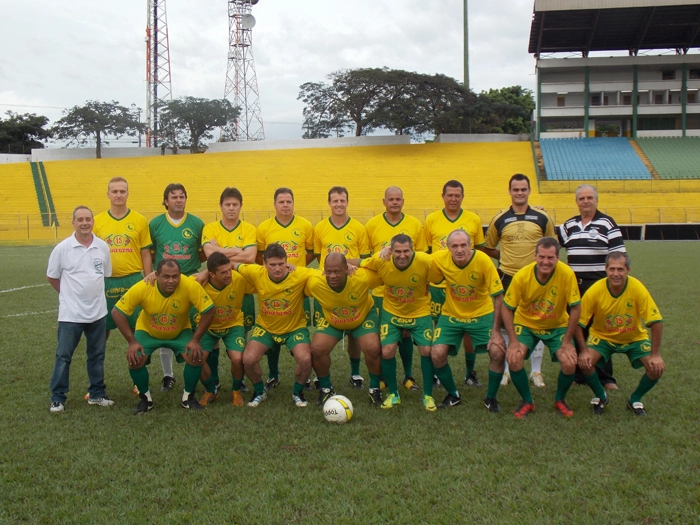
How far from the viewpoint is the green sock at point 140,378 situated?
502 centimetres

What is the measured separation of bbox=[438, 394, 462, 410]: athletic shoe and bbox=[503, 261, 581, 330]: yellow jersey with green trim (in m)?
0.87

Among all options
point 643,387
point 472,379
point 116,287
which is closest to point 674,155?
point 472,379

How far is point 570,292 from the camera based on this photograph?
15.9 ft

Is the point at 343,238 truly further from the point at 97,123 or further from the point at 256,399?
the point at 97,123

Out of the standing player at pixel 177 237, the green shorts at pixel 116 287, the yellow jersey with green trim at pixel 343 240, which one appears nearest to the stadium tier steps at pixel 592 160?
the yellow jersey with green trim at pixel 343 240

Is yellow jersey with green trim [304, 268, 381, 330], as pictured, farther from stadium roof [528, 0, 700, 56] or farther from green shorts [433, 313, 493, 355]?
stadium roof [528, 0, 700, 56]

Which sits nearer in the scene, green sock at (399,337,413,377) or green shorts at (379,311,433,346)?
green shorts at (379,311,433,346)

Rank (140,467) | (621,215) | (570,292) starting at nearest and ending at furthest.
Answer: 1. (140,467)
2. (570,292)
3. (621,215)

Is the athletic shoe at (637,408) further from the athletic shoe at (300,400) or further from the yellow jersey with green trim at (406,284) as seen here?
the athletic shoe at (300,400)

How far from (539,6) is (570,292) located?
3456 cm

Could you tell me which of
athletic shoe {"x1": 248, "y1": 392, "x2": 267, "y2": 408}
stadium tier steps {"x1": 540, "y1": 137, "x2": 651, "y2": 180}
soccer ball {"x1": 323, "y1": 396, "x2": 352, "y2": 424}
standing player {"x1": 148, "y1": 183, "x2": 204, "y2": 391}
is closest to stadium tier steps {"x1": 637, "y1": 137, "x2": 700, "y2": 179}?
stadium tier steps {"x1": 540, "y1": 137, "x2": 651, "y2": 180}

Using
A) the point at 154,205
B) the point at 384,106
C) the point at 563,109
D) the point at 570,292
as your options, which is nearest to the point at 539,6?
the point at 563,109

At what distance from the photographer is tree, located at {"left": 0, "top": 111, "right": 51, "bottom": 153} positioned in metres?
51.3

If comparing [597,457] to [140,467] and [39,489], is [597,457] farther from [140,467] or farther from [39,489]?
[39,489]
